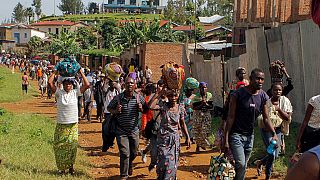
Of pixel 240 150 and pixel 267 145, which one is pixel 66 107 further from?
pixel 267 145

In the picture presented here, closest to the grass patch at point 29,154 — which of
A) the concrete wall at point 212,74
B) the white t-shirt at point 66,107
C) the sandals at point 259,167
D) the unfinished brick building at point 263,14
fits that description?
the white t-shirt at point 66,107

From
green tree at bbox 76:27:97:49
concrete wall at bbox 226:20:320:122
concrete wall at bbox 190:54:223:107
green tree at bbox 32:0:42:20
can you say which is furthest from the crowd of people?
green tree at bbox 32:0:42:20

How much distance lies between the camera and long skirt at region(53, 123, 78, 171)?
7879 millimetres

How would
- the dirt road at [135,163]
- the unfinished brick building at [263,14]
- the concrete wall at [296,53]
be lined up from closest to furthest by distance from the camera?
the dirt road at [135,163] < the concrete wall at [296,53] < the unfinished brick building at [263,14]

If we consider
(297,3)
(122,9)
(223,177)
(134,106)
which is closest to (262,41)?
(297,3)

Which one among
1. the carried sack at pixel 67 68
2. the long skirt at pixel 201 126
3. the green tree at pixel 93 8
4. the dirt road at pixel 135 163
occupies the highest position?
the green tree at pixel 93 8

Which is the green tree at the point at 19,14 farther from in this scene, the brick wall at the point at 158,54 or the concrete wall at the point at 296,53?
the concrete wall at the point at 296,53

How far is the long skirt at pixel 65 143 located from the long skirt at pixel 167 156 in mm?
1386

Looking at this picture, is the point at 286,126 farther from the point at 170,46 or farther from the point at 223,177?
the point at 170,46

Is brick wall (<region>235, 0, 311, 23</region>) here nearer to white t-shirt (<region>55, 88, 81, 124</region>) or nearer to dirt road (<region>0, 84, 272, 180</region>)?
dirt road (<region>0, 84, 272, 180</region>)

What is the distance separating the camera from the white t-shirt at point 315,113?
6605mm

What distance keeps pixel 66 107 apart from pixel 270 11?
13.2 metres

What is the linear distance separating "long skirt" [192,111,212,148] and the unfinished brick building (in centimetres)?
736

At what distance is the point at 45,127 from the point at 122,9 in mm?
142893
